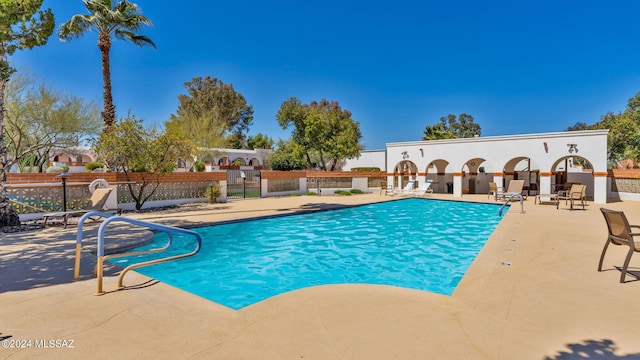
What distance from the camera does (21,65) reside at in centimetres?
1698

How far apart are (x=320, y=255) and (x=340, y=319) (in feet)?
16.9

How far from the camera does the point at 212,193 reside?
58.0 feet

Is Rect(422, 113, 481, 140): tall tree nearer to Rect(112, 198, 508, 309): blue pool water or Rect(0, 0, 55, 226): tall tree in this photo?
Rect(112, 198, 508, 309): blue pool water

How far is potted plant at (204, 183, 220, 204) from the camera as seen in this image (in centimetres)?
1764

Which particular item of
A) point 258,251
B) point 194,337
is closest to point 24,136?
point 258,251

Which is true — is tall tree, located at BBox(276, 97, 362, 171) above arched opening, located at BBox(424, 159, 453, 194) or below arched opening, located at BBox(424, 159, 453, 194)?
above

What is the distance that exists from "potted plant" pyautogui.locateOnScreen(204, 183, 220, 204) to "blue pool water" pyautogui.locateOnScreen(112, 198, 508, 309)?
5823 mm

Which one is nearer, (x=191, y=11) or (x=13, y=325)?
(x=13, y=325)

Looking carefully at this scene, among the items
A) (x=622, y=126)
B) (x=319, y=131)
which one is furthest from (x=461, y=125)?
(x=319, y=131)

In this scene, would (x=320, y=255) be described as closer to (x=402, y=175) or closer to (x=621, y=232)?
(x=621, y=232)

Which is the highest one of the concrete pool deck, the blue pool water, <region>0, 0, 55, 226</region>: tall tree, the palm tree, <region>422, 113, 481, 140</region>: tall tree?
<region>422, 113, 481, 140</region>: tall tree

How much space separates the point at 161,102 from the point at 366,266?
4603cm

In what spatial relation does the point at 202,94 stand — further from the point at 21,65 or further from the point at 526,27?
the point at 526,27

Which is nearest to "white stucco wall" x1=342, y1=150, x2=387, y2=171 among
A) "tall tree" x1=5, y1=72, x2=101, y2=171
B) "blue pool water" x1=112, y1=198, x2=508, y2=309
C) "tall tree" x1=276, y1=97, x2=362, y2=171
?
"tall tree" x1=276, y1=97, x2=362, y2=171
